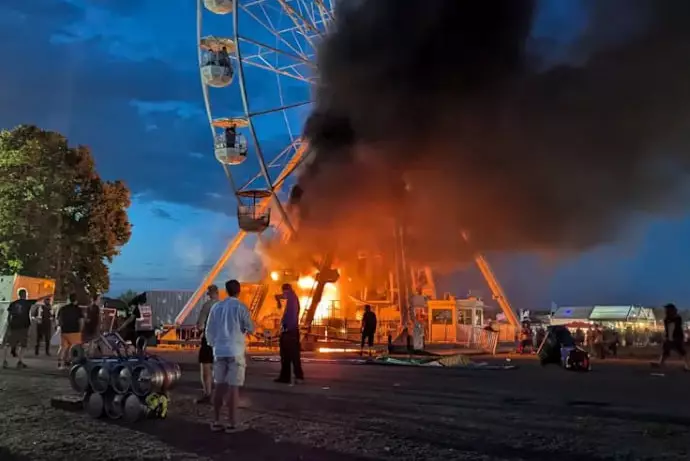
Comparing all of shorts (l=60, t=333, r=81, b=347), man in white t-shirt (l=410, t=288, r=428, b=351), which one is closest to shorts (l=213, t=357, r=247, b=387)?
shorts (l=60, t=333, r=81, b=347)

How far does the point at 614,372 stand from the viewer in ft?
51.1

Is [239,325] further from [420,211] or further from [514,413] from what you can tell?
[420,211]

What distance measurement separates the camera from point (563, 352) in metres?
16.8

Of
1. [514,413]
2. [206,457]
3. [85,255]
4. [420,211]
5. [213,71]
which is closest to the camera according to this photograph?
[206,457]

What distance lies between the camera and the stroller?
52.5 feet

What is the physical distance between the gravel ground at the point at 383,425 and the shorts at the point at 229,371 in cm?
53

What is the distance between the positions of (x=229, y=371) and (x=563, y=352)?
11.5 meters

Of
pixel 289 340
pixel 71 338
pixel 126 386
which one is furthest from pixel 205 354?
pixel 71 338

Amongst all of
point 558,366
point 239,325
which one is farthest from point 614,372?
point 239,325

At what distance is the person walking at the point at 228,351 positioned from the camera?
23.9 feet

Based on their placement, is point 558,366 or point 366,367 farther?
point 558,366

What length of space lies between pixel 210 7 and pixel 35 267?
14.2m

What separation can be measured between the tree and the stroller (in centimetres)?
2197

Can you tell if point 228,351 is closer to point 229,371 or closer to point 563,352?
point 229,371
